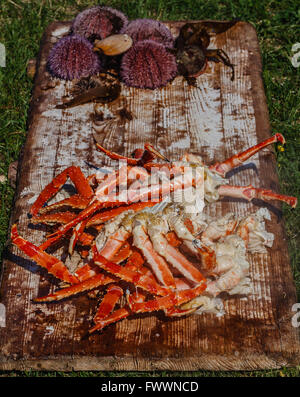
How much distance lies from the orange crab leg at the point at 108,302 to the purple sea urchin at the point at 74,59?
209 centimetres

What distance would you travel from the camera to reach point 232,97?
13.6 ft

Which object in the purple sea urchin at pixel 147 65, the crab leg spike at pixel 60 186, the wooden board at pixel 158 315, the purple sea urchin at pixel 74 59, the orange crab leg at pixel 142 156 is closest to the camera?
the wooden board at pixel 158 315

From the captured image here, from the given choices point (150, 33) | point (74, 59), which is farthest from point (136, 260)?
point (150, 33)

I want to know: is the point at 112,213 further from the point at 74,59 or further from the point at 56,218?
the point at 74,59

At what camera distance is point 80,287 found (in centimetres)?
284

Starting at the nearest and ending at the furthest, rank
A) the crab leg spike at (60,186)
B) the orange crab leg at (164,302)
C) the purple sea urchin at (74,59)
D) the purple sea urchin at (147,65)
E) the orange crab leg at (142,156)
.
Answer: the orange crab leg at (164,302), the crab leg spike at (60,186), the orange crab leg at (142,156), the purple sea urchin at (147,65), the purple sea urchin at (74,59)

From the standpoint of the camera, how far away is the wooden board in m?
2.93

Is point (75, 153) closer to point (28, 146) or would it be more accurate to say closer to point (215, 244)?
point (28, 146)

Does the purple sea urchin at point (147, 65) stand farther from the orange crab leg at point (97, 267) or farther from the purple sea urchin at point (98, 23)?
the orange crab leg at point (97, 267)

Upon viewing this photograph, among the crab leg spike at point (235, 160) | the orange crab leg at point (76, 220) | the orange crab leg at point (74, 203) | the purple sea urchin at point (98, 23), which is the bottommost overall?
the orange crab leg at point (76, 220)

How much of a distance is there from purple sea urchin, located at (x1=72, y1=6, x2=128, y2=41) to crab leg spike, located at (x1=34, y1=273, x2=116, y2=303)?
2.42 meters

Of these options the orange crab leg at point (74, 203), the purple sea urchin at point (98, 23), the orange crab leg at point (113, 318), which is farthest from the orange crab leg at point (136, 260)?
the purple sea urchin at point (98, 23)

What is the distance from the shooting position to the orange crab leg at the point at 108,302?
2.85 meters

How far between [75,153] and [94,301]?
1.26 meters
